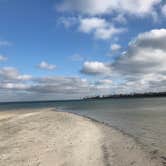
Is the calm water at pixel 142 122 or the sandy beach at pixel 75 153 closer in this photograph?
the sandy beach at pixel 75 153

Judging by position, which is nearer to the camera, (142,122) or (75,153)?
(75,153)

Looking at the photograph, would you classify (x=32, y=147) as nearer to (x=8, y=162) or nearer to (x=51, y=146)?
(x=51, y=146)

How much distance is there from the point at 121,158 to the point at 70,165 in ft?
8.50

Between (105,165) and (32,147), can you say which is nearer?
(105,165)

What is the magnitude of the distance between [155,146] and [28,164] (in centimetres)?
741

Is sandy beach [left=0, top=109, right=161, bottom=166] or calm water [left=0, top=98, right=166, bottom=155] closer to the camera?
sandy beach [left=0, top=109, right=161, bottom=166]

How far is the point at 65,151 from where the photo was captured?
1325 centimetres

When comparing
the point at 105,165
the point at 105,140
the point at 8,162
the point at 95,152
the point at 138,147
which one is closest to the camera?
the point at 105,165

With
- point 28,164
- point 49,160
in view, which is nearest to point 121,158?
point 49,160

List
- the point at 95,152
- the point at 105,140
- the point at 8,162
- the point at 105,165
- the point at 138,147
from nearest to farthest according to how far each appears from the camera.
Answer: the point at 105,165 < the point at 8,162 < the point at 95,152 < the point at 138,147 < the point at 105,140

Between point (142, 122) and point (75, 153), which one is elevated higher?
point (142, 122)

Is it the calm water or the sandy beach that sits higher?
the calm water

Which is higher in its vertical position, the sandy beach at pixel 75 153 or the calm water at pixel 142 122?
the calm water at pixel 142 122

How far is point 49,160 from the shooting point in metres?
11.6
